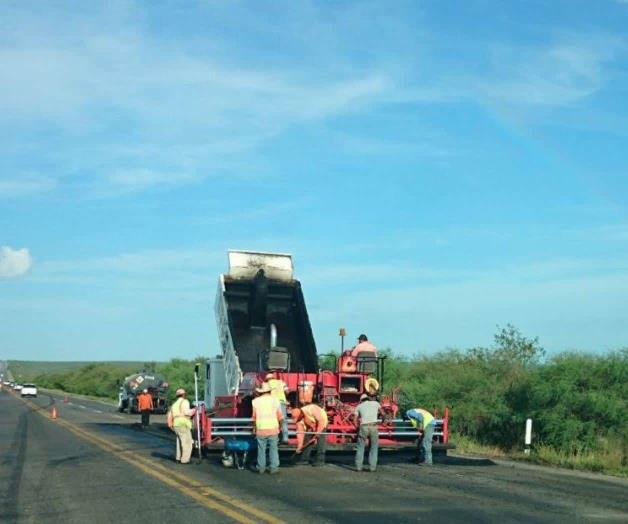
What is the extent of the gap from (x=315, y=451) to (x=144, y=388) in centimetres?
3463

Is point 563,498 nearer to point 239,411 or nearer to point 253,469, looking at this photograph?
point 253,469

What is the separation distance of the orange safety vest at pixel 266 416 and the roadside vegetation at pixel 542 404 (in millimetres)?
6457

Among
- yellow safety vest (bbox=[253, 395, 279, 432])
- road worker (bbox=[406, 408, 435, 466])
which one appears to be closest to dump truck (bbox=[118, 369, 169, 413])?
road worker (bbox=[406, 408, 435, 466])

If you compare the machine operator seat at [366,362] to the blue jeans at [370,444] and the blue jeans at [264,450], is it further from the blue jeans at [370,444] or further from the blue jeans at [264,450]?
the blue jeans at [264,450]

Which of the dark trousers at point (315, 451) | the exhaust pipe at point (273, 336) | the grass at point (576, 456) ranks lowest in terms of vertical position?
the grass at point (576, 456)

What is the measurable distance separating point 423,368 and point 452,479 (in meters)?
20.7

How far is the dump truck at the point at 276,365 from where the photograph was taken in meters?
19.8

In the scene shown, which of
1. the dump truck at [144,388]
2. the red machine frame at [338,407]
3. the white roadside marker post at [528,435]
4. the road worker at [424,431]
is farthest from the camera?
the dump truck at [144,388]

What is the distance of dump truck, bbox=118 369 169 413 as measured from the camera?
52156 millimetres

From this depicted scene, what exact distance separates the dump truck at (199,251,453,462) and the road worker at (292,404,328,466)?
21 centimetres

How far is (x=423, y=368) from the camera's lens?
122ft

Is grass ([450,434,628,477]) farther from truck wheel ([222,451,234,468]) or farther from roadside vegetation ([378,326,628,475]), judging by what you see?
truck wheel ([222,451,234,468])

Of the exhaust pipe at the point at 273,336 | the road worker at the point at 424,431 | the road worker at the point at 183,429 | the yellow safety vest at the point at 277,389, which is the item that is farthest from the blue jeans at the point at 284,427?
the exhaust pipe at the point at 273,336

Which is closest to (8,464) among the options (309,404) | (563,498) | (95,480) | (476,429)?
(95,480)
